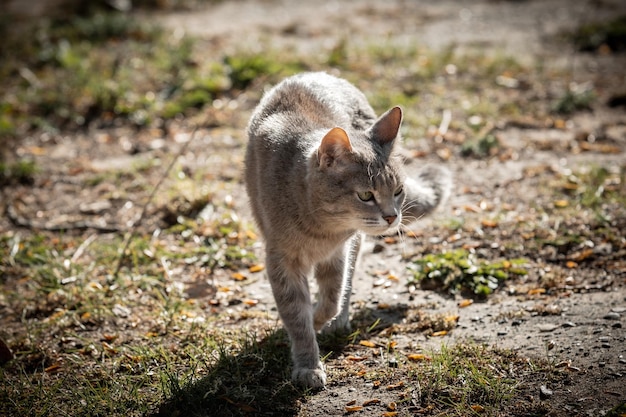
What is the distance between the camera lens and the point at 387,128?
A: 3795 millimetres

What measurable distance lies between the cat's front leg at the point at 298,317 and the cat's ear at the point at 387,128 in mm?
849

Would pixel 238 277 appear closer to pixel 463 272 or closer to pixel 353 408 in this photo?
pixel 463 272

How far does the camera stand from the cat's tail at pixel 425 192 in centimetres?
439

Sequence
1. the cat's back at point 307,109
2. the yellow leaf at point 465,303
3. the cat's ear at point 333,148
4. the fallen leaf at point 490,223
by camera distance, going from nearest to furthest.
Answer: the cat's ear at point 333,148 < the cat's back at point 307,109 < the yellow leaf at point 465,303 < the fallen leaf at point 490,223

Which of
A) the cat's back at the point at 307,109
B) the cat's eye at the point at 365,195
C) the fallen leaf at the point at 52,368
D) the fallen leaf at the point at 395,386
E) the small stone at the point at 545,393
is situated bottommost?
the fallen leaf at the point at 52,368

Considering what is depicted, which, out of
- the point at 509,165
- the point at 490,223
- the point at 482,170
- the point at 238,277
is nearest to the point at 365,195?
the point at 238,277

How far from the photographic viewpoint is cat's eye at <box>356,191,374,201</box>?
356 cm

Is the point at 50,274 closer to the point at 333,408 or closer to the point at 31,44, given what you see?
the point at 333,408

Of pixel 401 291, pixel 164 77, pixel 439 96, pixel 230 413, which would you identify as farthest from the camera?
pixel 164 77

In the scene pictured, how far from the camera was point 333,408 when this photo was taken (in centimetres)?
341

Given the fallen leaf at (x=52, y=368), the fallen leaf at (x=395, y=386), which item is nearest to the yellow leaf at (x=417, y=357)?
the fallen leaf at (x=395, y=386)

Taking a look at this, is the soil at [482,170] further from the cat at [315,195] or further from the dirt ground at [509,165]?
the cat at [315,195]

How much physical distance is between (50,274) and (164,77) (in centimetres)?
382

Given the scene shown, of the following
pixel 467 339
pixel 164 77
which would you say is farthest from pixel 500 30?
pixel 467 339
